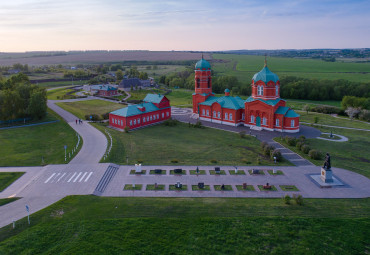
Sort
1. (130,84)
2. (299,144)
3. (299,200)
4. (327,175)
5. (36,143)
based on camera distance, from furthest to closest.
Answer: (130,84) → (36,143) → (299,144) → (327,175) → (299,200)

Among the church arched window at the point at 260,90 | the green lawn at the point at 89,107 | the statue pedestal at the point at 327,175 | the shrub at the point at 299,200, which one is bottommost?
the shrub at the point at 299,200

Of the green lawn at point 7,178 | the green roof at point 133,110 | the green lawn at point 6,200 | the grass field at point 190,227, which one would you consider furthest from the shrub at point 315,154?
the green lawn at point 7,178

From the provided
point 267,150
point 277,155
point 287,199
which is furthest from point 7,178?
point 277,155

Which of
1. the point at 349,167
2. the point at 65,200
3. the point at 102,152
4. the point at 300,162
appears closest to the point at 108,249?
the point at 65,200

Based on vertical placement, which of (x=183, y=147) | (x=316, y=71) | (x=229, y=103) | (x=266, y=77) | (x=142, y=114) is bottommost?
(x=183, y=147)

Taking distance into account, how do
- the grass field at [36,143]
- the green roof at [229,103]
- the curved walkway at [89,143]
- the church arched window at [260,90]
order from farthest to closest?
the green roof at [229,103]
the church arched window at [260,90]
the grass field at [36,143]
the curved walkway at [89,143]

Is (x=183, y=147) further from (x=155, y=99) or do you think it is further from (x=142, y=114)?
(x=155, y=99)

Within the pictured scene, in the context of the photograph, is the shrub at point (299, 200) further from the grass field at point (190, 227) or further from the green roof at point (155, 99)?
the green roof at point (155, 99)
